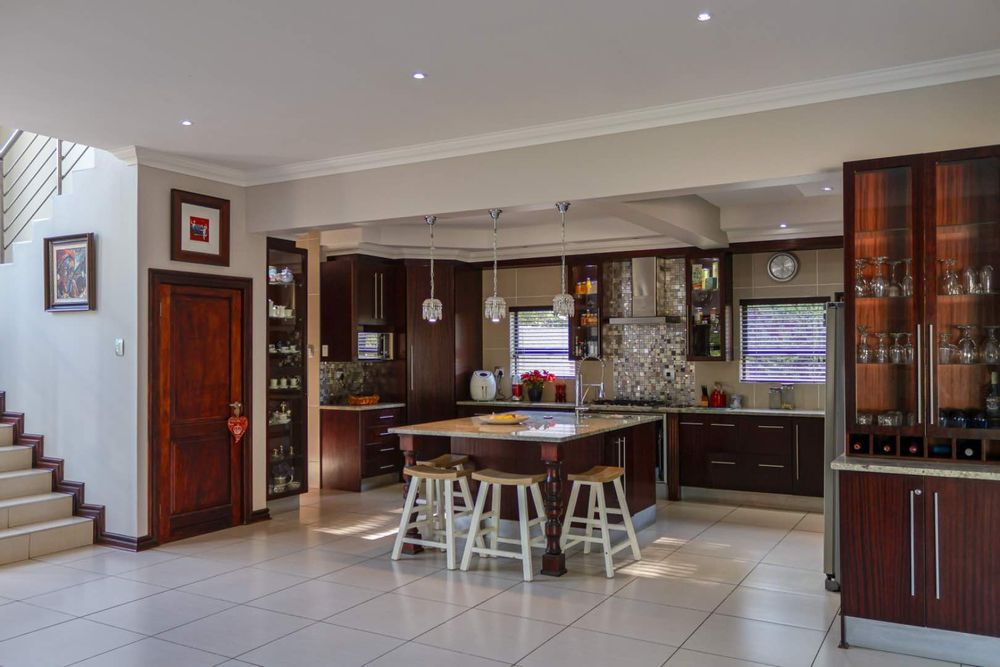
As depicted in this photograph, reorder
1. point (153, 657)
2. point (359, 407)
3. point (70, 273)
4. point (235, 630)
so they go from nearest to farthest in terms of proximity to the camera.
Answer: point (153, 657)
point (235, 630)
point (70, 273)
point (359, 407)

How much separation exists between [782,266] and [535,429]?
3706 millimetres

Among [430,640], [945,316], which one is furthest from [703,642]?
[945,316]

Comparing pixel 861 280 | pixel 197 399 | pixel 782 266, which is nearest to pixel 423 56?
pixel 861 280

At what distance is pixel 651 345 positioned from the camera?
8.59 meters

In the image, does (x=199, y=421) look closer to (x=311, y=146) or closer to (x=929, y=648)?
(x=311, y=146)

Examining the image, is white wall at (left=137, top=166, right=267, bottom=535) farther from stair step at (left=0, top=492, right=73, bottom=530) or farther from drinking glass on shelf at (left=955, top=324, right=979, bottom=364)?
drinking glass on shelf at (left=955, top=324, right=979, bottom=364)

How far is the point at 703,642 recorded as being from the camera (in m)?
3.93

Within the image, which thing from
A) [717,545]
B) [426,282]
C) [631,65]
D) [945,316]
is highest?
[631,65]

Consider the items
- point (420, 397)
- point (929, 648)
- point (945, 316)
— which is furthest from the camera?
point (420, 397)

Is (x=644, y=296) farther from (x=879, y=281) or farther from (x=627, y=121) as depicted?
(x=879, y=281)

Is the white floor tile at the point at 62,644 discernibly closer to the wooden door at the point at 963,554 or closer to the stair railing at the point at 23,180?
the wooden door at the point at 963,554

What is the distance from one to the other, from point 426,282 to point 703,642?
19.4 ft

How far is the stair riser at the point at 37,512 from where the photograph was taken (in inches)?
225

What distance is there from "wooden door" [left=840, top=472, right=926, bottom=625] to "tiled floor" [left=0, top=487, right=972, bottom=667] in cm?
23
